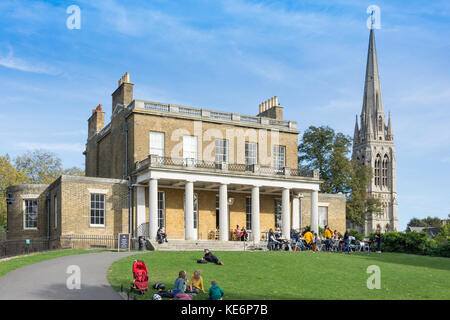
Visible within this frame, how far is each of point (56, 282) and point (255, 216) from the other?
66.9 ft

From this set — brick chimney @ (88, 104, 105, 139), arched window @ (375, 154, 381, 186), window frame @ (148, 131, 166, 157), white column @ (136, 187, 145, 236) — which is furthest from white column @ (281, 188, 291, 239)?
arched window @ (375, 154, 381, 186)

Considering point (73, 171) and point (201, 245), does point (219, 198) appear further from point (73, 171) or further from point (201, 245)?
point (73, 171)

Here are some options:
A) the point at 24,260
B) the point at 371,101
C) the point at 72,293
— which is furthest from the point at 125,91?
the point at 371,101

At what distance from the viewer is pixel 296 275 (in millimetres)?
21062

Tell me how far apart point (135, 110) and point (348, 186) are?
102ft

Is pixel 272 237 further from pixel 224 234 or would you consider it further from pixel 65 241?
pixel 65 241

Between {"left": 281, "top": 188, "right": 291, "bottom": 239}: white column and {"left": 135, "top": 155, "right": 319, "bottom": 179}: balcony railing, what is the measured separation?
4.77ft

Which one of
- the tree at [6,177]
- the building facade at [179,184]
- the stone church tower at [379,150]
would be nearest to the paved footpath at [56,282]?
the building facade at [179,184]

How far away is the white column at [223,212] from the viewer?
35.8 metres

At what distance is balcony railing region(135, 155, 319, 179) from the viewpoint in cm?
3441

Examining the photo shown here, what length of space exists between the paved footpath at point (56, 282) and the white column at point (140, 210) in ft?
34.5

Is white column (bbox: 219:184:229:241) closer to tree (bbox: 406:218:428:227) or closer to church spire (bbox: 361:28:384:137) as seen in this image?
church spire (bbox: 361:28:384:137)

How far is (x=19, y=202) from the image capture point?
37875 mm
